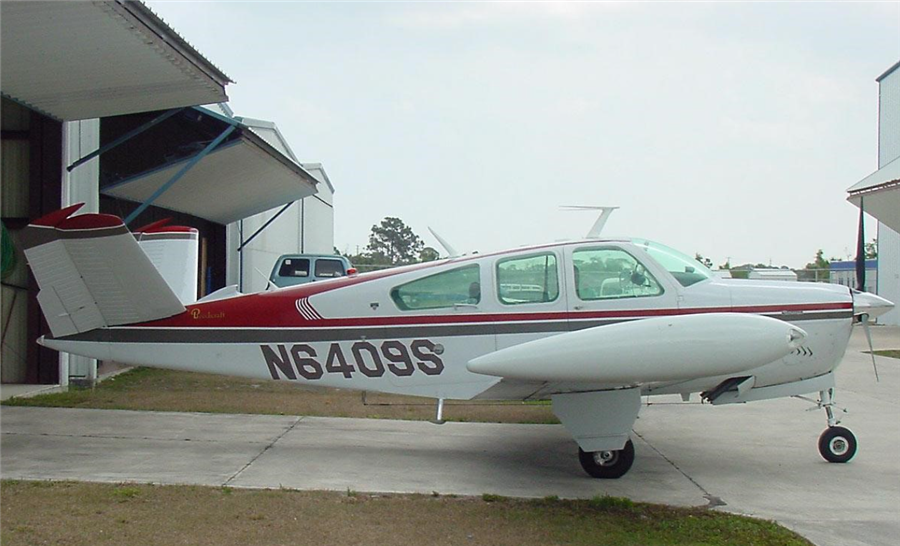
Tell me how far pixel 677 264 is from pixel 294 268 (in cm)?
1397

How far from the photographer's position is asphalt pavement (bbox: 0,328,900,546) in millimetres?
6430

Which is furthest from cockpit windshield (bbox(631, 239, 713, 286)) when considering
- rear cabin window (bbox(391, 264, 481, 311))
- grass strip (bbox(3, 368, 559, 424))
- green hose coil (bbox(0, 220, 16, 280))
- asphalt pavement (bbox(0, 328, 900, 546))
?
green hose coil (bbox(0, 220, 16, 280))

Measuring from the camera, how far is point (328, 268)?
1989 cm

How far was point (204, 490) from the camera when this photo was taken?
6.25 meters

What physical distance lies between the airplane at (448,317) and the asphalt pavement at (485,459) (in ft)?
1.93

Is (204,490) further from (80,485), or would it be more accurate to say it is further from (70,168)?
(70,168)

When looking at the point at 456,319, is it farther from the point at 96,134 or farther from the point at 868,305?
the point at 96,134

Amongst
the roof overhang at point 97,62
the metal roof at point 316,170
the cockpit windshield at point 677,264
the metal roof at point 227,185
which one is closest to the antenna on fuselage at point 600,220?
the cockpit windshield at point 677,264

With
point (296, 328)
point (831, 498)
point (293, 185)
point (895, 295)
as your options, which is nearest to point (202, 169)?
point (293, 185)

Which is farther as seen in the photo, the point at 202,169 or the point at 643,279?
the point at 202,169

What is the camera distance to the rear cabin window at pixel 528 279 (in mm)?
7020

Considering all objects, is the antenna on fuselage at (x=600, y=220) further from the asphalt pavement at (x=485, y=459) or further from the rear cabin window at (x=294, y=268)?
the rear cabin window at (x=294, y=268)

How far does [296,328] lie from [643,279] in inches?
127

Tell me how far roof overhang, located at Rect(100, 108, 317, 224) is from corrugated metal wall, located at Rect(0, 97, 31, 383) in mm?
2287
